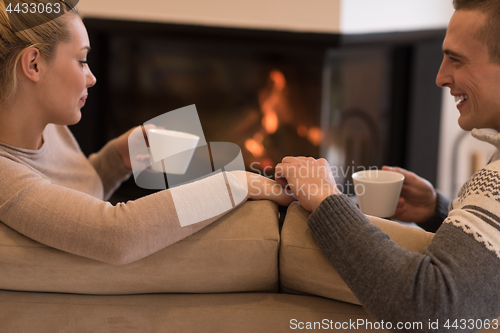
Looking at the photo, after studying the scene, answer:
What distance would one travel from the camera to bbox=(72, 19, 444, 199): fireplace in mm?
2297

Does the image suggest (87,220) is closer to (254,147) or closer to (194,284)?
(194,284)

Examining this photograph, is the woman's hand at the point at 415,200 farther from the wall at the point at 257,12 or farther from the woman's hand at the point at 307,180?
the wall at the point at 257,12

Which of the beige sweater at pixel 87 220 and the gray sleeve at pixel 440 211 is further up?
A: the beige sweater at pixel 87 220

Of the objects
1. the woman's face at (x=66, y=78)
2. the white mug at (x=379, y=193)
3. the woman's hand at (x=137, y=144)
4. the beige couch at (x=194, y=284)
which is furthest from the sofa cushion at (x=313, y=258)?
the woman's hand at (x=137, y=144)

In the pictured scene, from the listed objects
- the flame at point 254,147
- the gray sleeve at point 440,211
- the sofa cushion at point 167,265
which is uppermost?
the sofa cushion at point 167,265

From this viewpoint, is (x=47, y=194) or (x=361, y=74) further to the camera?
(x=361, y=74)

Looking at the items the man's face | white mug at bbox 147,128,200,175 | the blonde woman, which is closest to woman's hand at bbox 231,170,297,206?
the blonde woman

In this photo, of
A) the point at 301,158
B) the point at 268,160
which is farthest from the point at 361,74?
the point at 301,158

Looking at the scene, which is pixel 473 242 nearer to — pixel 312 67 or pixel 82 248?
pixel 82 248

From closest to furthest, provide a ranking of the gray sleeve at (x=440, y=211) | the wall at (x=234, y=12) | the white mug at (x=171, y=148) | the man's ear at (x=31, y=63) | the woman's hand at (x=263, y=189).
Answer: the woman's hand at (x=263, y=189), the man's ear at (x=31, y=63), the white mug at (x=171, y=148), the gray sleeve at (x=440, y=211), the wall at (x=234, y=12)

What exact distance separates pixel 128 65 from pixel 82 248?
71.7 inches

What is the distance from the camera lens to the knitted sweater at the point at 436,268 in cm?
63

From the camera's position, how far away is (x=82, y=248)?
0.72 m

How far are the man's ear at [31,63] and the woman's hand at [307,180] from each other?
616mm
